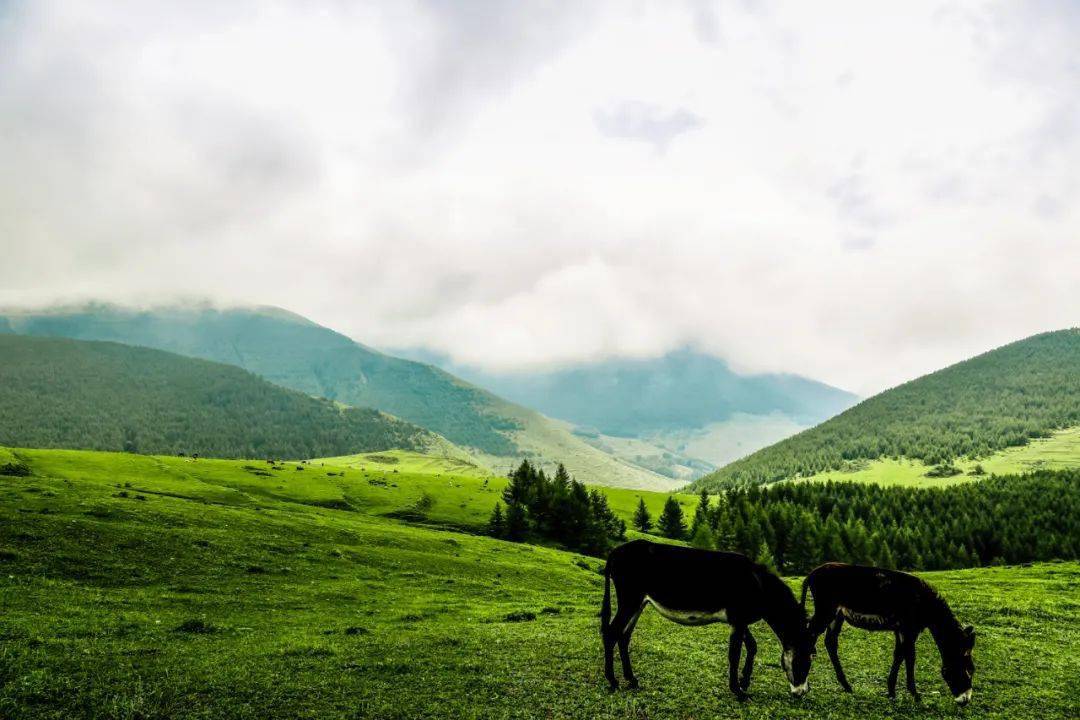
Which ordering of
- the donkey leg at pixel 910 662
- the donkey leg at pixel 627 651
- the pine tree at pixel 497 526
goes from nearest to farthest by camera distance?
the donkey leg at pixel 627 651 < the donkey leg at pixel 910 662 < the pine tree at pixel 497 526

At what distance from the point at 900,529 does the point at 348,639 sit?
459 ft

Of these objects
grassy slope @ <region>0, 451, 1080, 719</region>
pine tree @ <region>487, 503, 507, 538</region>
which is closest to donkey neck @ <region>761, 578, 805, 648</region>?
grassy slope @ <region>0, 451, 1080, 719</region>

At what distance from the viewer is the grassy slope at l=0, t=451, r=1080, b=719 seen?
17328mm

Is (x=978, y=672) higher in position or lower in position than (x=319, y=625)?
higher

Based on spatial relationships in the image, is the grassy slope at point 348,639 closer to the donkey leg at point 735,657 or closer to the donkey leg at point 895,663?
the donkey leg at point 895,663

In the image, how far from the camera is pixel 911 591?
18500mm

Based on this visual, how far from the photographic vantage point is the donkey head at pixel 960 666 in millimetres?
17609

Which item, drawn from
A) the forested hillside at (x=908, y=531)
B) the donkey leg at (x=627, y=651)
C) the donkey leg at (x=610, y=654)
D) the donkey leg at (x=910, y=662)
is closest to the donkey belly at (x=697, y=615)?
the donkey leg at (x=627, y=651)

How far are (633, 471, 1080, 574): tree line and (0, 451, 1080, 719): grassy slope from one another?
194 ft

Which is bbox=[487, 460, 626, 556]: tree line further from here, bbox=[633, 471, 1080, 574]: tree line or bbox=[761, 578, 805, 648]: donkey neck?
bbox=[761, 578, 805, 648]: donkey neck

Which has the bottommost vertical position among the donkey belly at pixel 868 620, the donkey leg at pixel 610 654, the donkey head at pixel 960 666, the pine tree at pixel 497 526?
the pine tree at pixel 497 526

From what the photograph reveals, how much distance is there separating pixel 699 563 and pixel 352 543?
53.7 m

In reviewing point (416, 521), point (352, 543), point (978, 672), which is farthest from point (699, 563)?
point (416, 521)

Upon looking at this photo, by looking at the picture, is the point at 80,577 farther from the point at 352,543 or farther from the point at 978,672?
the point at 978,672
